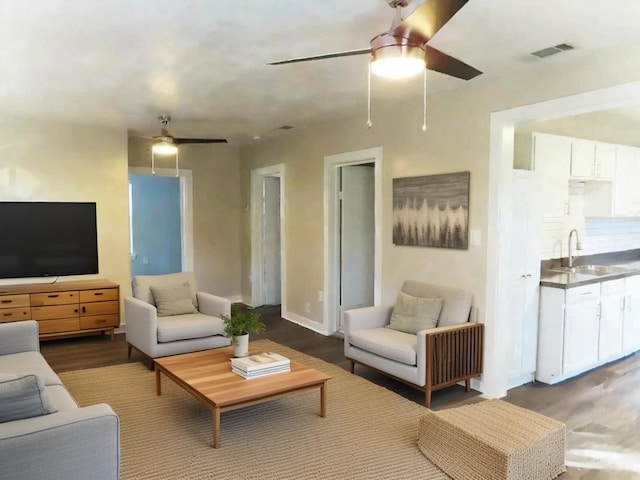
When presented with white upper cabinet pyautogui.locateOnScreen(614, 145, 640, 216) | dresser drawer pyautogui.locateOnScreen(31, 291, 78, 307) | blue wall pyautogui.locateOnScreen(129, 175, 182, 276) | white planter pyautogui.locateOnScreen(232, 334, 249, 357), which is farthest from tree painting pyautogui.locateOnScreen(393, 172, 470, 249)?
blue wall pyautogui.locateOnScreen(129, 175, 182, 276)

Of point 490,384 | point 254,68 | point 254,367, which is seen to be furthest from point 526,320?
point 254,68

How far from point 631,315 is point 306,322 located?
355cm

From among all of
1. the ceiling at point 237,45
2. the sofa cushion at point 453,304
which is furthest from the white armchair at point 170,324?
the sofa cushion at point 453,304

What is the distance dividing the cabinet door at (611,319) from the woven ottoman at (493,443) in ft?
7.02

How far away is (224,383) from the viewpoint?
314 cm

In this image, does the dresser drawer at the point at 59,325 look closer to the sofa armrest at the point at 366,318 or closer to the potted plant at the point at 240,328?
the potted plant at the point at 240,328

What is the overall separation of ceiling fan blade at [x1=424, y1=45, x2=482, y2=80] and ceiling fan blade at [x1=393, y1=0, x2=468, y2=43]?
202 millimetres

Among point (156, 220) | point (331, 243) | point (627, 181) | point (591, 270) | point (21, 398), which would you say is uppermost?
point (627, 181)

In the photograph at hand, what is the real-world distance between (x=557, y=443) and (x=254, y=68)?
10.1 feet

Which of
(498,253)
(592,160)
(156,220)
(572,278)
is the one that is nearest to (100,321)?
(156,220)

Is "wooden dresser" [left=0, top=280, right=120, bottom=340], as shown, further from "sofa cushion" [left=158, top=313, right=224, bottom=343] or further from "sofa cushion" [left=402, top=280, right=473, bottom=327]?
"sofa cushion" [left=402, top=280, right=473, bottom=327]

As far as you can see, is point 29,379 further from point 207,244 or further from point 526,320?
point 207,244

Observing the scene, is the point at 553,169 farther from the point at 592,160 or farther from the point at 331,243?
the point at 331,243

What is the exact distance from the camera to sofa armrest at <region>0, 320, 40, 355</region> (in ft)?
11.3
